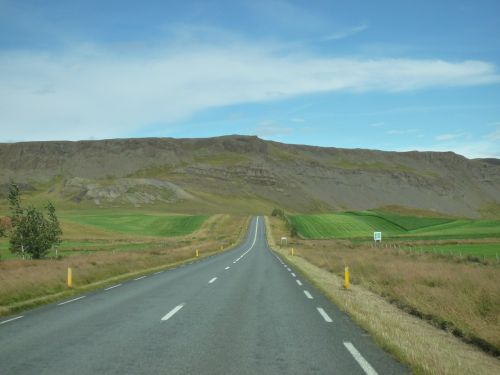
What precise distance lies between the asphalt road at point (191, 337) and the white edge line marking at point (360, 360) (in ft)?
0.05

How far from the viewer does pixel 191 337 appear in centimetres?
1055

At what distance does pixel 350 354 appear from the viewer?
9.01m

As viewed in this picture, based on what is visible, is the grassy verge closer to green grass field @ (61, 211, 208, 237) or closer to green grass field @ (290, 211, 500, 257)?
green grass field @ (290, 211, 500, 257)

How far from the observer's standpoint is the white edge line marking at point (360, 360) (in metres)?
7.89

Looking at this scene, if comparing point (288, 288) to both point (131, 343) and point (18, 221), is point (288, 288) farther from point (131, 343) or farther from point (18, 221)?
point (18, 221)

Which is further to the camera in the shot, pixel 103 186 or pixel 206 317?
pixel 103 186

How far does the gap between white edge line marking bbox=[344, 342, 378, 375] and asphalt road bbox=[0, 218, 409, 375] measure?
2 centimetres

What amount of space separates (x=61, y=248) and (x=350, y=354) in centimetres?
6011

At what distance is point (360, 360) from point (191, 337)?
3517 millimetres

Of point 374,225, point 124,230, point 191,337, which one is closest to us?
point 191,337

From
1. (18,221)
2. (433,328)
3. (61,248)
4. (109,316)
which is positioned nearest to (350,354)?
(433,328)

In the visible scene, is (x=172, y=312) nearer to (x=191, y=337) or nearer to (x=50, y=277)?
(x=191, y=337)

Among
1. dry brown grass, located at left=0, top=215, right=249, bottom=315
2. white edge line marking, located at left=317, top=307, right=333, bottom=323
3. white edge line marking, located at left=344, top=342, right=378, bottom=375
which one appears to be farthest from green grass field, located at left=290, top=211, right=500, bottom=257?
white edge line marking, located at left=344, top=342, right=378, bottom=375

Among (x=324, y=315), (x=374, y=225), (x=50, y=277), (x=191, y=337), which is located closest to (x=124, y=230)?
(x=374, y=225)
